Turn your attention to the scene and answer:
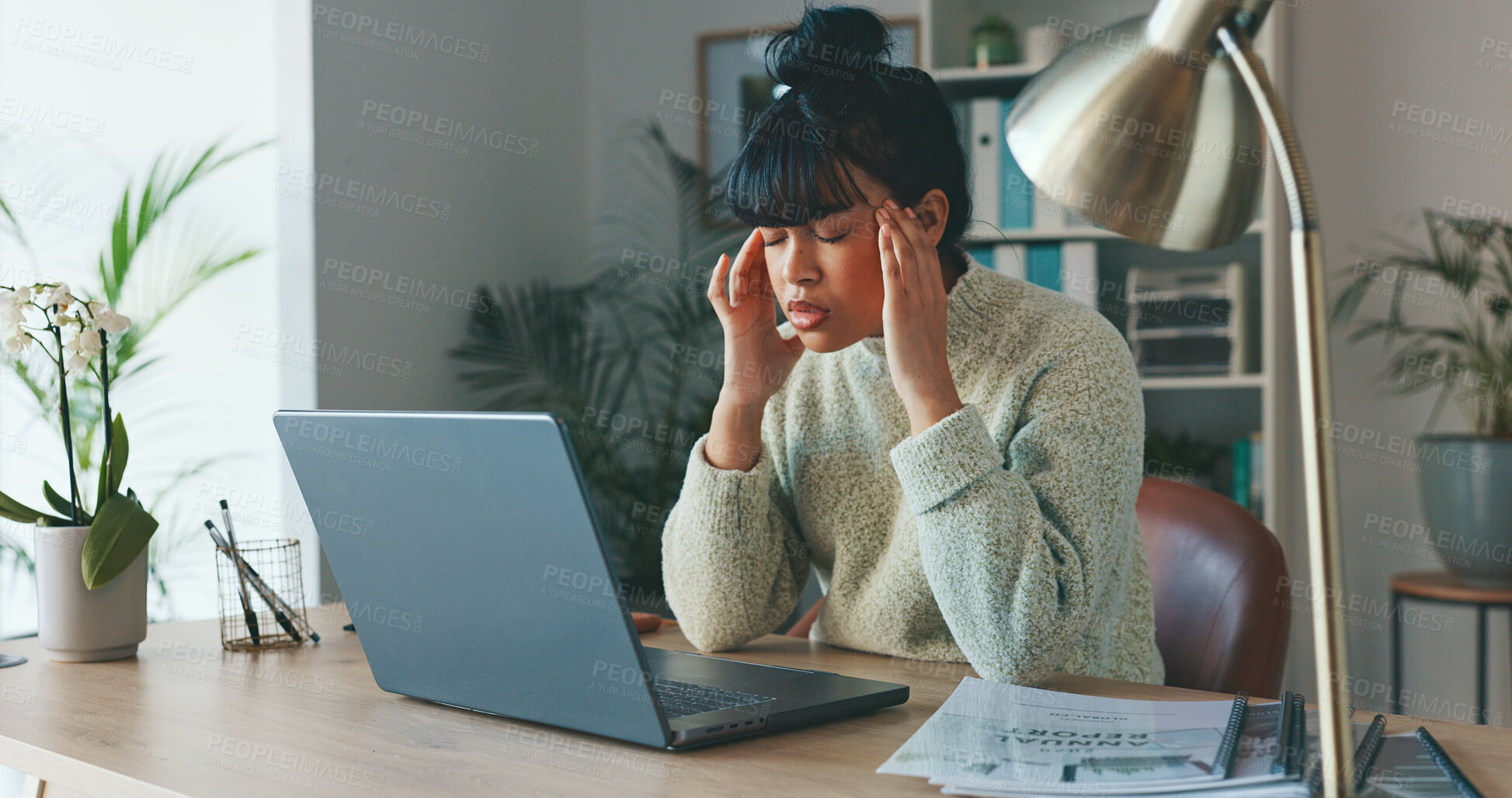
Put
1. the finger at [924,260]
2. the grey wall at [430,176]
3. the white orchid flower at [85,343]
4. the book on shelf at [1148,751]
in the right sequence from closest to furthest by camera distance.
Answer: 1. the book on shelf at [1148,751]
2. the finger at [924,260]
3. the white orchid flower at [85,343]
4. the grey wall at [430,176]

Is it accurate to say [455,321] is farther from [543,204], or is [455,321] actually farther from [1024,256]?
[1024,256]

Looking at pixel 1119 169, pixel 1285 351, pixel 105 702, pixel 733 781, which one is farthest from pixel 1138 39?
pixel 1285 351

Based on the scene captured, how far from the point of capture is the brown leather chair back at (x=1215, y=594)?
121 cm

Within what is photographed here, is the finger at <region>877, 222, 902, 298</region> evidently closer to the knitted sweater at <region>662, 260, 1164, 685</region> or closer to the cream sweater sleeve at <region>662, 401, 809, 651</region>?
the knitted sweater at <region>662, 260, 1164, 685</region>

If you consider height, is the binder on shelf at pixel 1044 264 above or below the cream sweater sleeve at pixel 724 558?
above

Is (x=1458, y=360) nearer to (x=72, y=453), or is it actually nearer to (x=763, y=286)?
(x=763, y=286)

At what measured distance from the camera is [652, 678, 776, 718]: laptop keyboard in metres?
0.83

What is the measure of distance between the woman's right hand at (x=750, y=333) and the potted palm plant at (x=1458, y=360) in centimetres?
154

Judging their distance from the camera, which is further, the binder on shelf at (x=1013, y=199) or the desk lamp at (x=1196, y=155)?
the binder on shelf at (x=1013, y=199)

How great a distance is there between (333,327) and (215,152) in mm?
437

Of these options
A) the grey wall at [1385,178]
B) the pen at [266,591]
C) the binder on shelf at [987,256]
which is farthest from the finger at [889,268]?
the grey wall at [1385,178]

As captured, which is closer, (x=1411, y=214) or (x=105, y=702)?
(x=105, y=702)

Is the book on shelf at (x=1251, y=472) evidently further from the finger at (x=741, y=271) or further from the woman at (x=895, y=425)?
the finger at (x=741, y=271)

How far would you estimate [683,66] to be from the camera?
3113mm
